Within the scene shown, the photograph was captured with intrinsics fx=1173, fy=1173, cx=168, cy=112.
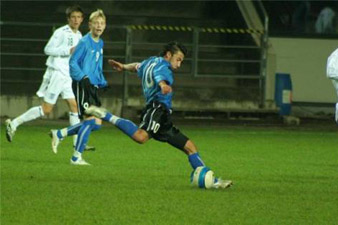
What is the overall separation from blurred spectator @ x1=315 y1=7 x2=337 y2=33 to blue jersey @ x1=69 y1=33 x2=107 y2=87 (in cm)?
1323

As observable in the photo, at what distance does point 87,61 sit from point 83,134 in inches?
38.4

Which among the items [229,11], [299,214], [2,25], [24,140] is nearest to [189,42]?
[229,11]

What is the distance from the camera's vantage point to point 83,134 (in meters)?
15.1

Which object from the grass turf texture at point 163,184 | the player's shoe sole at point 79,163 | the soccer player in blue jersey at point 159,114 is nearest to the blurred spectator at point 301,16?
the grass turf texture at point 163,184

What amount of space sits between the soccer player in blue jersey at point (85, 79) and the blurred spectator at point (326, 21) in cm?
1330

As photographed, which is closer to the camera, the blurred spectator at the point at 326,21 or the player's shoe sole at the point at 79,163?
the player's shoe sole at the point at 79,163

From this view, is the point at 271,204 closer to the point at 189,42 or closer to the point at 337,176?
the point at 337,176

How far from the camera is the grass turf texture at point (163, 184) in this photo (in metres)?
10.6

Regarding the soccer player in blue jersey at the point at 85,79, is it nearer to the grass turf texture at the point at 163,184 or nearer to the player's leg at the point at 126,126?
the grass turf texture at the point at 163,184

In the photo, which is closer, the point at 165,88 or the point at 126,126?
the point at 165,88

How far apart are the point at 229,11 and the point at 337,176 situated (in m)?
14.1

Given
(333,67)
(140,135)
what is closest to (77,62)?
(140,135)

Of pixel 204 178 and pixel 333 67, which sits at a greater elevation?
pixel 333 67

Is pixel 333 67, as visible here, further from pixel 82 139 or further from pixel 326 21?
pixel 326 21
